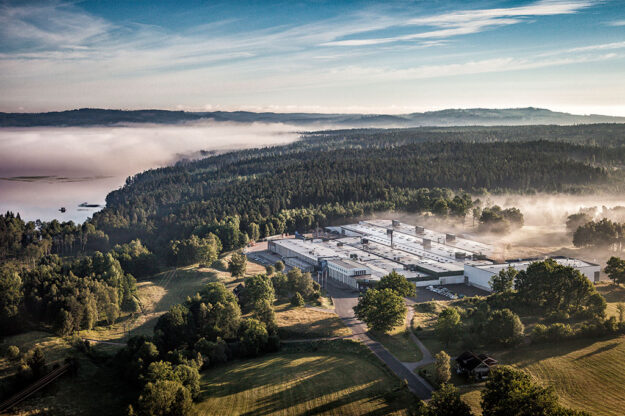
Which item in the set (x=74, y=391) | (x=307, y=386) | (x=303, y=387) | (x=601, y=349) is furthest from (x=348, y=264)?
(x=74, y=391)

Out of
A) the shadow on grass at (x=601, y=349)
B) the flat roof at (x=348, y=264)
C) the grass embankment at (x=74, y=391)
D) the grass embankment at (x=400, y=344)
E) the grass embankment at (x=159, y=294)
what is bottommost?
the grass embankment at (x=159, y=294)

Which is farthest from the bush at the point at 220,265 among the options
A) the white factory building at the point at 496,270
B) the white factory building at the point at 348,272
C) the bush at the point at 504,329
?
the bush at the point at 504,329

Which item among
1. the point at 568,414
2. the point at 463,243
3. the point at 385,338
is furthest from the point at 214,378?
the point at 463,243

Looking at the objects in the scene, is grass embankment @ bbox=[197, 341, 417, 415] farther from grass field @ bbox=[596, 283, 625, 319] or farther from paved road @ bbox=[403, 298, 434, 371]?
grass field @ bbox=[596, 283, 625, 319]

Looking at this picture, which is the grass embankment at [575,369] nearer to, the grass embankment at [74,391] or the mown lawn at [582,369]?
the mown lawn at [582,369]

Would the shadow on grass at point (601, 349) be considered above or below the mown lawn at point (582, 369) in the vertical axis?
above

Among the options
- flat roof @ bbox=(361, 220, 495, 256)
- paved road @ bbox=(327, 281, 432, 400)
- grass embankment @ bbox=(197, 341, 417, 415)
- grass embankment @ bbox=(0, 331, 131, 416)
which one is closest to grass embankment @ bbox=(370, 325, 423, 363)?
paved road @ bbox=(327, 281, 432, 400)
